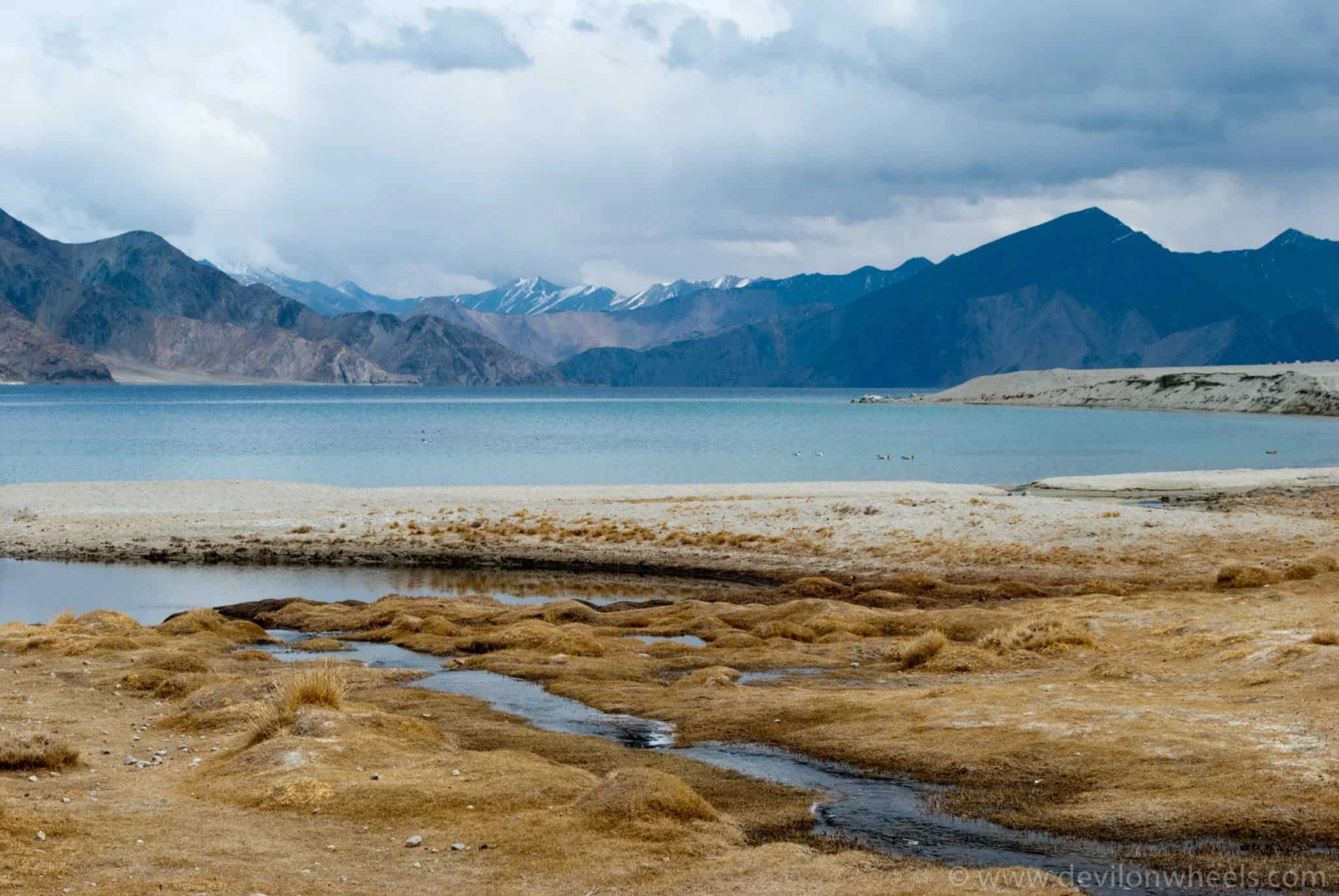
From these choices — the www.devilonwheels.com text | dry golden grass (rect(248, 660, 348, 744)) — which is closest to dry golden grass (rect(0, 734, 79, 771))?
dry golden grass (rect(248, 660, 348, 744))

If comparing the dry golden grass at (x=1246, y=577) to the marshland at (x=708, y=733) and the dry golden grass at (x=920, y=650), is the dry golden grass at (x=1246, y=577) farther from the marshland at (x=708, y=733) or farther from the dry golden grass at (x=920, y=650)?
the dry golden grass at (x=920, y=650)

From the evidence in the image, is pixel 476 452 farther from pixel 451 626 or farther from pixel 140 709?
pixel 140 709

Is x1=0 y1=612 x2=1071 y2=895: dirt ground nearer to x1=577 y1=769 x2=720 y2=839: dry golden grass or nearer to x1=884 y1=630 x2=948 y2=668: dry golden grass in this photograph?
x1=577 y1=769 x2=720 y2=839: dry golden grass

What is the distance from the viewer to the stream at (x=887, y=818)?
11.8m

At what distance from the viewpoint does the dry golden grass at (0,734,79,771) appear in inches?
598

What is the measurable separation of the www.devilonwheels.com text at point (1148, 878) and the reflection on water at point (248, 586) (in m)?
27.8

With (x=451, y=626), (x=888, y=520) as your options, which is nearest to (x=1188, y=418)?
(x=888, y=520)

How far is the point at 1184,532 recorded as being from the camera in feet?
145

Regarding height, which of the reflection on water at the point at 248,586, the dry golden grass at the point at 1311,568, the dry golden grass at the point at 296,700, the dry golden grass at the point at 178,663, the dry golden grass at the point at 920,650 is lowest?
the reflection on water at the point at 248,586

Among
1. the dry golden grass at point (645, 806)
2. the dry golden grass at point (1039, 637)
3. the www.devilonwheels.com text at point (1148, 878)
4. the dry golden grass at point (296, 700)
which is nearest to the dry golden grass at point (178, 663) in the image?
the dry golden grass at point (296, 700)

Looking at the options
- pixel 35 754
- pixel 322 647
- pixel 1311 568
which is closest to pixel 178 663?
pixel 322 647

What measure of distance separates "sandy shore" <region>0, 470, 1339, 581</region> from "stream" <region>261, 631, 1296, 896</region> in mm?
22924

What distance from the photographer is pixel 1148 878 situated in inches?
456

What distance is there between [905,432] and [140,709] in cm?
13826
